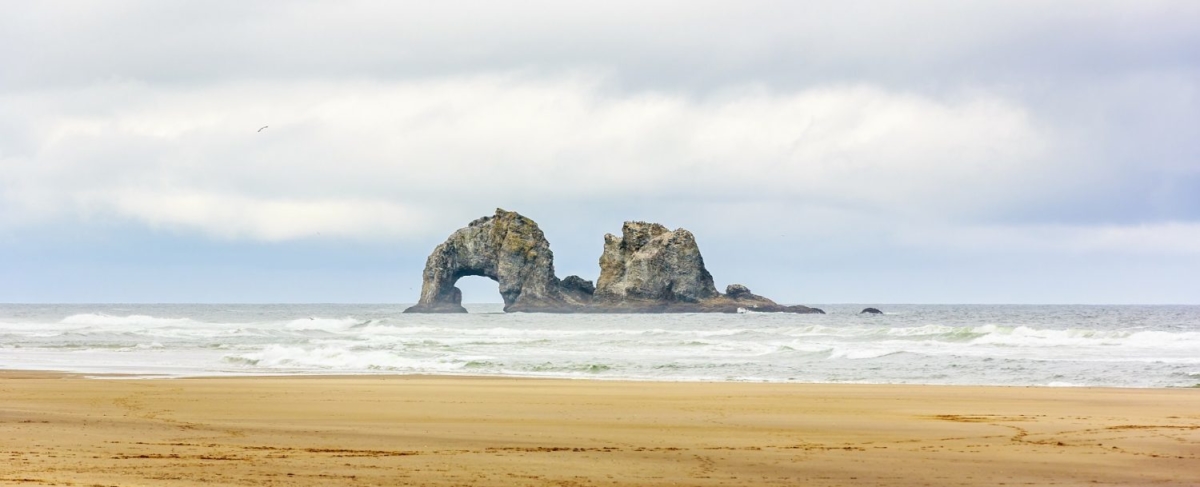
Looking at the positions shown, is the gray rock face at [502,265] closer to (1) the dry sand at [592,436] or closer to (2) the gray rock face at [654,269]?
(2) the gray rock face at [654,269]

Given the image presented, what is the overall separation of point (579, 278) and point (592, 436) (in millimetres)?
81809

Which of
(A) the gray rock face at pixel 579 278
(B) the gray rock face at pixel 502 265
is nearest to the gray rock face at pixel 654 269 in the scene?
(A) the gray rock face at pixel 579 278

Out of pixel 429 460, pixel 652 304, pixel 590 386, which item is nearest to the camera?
pixel 429 460

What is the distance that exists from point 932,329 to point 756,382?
2344 centimetres

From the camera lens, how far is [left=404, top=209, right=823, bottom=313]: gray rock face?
87.0 m

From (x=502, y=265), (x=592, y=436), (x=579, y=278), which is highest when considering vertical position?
(x=502, y=265)

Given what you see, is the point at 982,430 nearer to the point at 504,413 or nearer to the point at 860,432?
the point at 860,432

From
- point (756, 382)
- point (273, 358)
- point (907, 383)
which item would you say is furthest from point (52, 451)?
point (273, 358)

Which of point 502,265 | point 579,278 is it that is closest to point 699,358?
point 502,265

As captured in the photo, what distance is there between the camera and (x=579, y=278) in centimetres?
9219

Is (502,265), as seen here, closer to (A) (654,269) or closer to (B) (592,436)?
(A) (654,269)

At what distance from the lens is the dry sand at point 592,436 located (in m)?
7.89

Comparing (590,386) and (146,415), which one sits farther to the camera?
(590,386)

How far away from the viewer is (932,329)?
1594 inches
